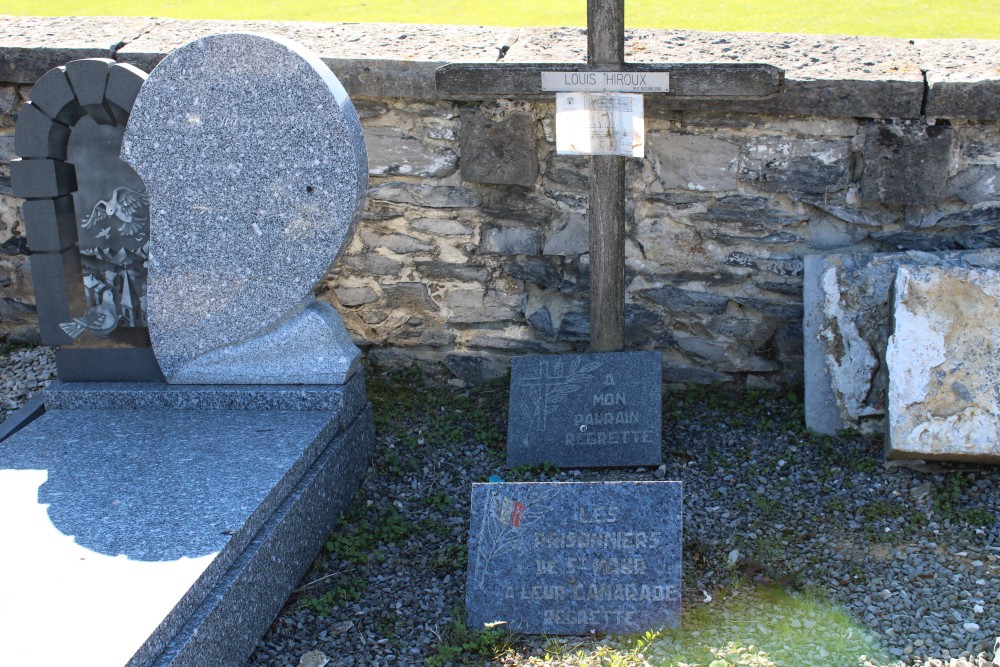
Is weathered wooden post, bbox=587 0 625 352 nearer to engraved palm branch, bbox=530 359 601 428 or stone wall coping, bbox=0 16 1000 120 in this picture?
engraved palm branch, bbox=530 359 601 428

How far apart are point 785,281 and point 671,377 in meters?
0.68

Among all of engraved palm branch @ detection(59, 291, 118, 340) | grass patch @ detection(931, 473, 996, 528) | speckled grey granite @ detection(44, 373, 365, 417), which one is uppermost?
engraved palm branch @ detection(59, 291, 118, 340)

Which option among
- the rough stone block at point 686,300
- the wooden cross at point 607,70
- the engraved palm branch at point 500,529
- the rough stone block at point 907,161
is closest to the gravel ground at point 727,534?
the engraved palm branch at point 500,529

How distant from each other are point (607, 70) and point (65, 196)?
216cm

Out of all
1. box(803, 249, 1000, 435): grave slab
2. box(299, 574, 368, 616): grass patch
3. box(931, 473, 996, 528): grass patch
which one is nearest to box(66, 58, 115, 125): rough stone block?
box(299, 574, 368, 616): grass patch

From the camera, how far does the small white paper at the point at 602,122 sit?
3842 mm

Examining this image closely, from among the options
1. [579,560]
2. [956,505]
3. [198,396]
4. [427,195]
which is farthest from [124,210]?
[956,505]

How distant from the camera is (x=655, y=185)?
427 cm

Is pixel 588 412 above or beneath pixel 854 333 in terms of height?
beneath

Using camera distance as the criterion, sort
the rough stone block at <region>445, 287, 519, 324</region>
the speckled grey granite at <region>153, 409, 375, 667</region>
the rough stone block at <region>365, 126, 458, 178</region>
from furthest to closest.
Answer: the rough stone block at <region>445, 287, 519, 324</region> → the rough stone block at <region>365, 126, 458, 178</region> → the speckled grey granite at <region>153, 409, 375, 667</region>

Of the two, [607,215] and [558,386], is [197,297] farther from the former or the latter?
[607,215]

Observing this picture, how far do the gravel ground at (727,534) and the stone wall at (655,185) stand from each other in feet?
1.31

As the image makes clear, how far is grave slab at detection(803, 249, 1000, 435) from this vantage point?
4.02m

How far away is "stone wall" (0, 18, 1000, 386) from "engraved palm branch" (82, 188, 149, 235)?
2.97ft
